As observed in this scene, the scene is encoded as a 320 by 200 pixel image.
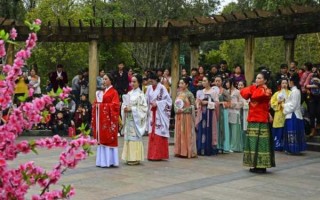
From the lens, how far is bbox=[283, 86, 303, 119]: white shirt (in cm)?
1005

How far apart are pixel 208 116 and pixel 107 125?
2.64 metres

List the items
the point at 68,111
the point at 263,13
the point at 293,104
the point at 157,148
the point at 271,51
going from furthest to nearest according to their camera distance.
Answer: the point at 271,51
the point at 68,111
the point at 263,13
the point at 293,104
the point at 157,148

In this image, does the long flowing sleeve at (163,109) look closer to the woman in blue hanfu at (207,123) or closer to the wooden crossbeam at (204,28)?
the woman in blue hanfu at (207,123)

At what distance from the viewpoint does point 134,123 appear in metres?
8.90

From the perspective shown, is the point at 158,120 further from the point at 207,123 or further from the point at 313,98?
the point at 313,98

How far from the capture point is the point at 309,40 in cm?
2698

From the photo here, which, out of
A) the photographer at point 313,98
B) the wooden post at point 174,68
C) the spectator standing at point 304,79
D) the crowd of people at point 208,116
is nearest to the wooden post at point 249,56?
the crowd of people at point 208,116

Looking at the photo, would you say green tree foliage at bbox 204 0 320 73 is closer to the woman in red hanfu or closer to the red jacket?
the red jacket

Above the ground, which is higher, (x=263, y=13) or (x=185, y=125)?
(x=263, y=13)

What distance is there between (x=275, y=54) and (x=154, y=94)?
21.7 m

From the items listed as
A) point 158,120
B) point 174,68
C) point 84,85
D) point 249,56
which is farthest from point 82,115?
point 249,56

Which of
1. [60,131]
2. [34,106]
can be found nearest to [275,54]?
[60,131]

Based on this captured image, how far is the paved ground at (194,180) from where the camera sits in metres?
6.46

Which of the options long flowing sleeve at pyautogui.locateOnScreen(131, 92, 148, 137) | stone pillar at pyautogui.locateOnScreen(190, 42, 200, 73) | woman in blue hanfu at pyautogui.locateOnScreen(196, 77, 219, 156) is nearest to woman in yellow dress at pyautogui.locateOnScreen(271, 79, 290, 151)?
woman in blue hanfu at pyautogui.locateOnScreen(196, 77, 219, 156)
